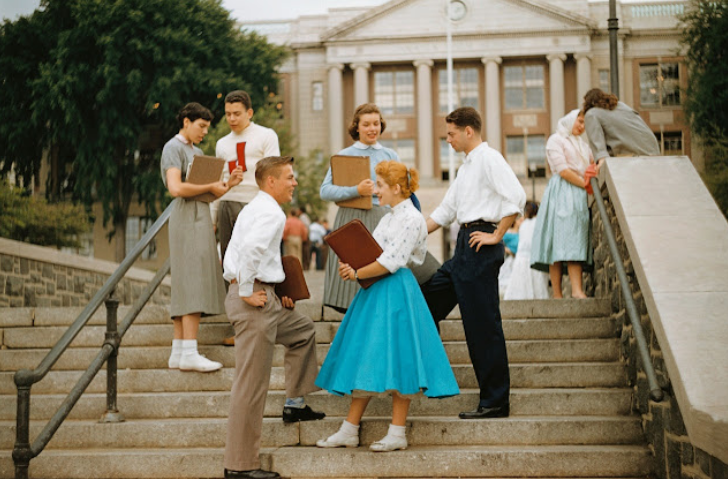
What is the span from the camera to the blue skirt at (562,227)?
25.5ft

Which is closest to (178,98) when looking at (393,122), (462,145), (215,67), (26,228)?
(215,67)

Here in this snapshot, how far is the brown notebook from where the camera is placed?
5.20m

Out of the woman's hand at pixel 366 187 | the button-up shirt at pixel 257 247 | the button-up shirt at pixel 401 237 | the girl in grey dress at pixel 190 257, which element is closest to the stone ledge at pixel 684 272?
the button-up shirt at pixel 401 237

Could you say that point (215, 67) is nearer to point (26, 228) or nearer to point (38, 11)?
point (38, 11)

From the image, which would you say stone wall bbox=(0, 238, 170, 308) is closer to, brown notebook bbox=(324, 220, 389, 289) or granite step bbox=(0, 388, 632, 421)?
granite step bbox=(0, 388, 632, 421)

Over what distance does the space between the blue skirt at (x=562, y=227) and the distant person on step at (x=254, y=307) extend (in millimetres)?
3272

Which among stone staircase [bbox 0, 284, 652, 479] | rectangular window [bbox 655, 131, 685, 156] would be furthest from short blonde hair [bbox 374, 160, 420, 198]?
rectangular window [bbox 655, 131, 685, 156]

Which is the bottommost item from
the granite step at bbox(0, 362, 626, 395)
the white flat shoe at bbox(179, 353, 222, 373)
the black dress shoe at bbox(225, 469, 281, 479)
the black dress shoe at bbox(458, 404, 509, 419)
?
the black dress shoe at bbox(225, 469, 281, 479)

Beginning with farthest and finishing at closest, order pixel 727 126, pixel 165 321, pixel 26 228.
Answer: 1. pixel 727 126
2. pixel 26 228
3. pixel 165 321

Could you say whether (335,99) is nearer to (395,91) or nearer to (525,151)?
(395,91)

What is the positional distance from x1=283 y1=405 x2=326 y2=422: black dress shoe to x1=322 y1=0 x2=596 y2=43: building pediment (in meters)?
41.3

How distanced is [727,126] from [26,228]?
25.4 meters

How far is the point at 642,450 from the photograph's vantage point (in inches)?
205

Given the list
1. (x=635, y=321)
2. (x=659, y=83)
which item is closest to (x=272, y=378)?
(x=635, y=321)
